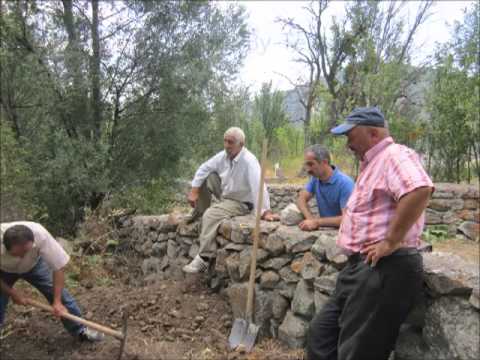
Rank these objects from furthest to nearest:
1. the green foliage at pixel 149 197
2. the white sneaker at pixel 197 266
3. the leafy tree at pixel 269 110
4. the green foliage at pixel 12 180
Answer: the leafy tree at pixel 269 110
the green foliage at pixel 149 197
the green foliage at pixel 12 180
the white sneaker at pixel 197 266

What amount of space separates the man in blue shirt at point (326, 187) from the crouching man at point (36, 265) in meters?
2.12

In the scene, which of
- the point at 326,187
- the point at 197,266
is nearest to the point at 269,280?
the point at 326,187

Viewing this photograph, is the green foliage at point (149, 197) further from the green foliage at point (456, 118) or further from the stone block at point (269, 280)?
the green foliage at point (456, 118)

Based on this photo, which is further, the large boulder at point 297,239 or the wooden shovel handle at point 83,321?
the large boulder at point 297,239

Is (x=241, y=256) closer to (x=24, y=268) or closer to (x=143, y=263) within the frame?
(x=24, y=268)

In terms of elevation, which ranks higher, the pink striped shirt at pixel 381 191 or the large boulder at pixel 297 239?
the pink striped shirt at pixel 381 191

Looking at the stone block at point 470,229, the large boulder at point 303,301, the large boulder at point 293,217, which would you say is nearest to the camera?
the large boulder at point 303,301

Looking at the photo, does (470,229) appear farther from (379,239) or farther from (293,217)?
(379,239)

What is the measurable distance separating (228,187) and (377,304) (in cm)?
292

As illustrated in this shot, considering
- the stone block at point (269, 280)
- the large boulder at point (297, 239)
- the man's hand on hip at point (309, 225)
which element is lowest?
the stone block at point (269, 280)

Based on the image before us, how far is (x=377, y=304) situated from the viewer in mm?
2373

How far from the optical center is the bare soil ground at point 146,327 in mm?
3750

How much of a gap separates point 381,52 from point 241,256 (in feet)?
55.9

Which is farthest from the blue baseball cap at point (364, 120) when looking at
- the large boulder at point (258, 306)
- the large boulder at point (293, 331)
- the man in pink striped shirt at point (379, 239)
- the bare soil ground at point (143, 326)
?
the large boulder at point (258, 306)
